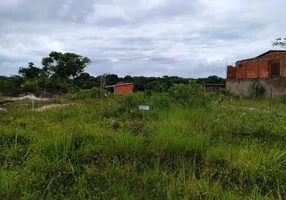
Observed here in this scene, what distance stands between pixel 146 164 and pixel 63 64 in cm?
2881

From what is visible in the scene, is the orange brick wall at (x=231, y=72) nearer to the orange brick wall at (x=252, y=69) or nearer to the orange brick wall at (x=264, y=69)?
the orange brick wall at (x=252, y=69)

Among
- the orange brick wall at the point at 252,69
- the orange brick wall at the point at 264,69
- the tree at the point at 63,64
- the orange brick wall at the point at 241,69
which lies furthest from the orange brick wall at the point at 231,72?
the tree at the point at 63,64

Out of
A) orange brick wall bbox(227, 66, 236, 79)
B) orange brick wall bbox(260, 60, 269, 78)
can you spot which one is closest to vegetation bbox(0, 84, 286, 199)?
orange brick wall bbox(260, 60, 269, 78)

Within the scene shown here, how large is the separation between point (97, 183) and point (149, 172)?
0.58 m

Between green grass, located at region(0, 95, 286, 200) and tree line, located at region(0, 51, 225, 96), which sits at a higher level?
tree line, located at region(0, 51, 225, 96)

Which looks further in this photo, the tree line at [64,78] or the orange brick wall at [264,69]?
the tree line at [64,78]

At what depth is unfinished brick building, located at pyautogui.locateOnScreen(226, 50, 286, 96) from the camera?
16.4 m

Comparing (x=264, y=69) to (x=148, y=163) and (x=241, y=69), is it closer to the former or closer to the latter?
(x=241, y=69)

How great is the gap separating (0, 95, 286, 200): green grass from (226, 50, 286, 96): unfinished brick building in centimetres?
1299

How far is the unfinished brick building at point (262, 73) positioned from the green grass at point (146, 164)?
1299cm

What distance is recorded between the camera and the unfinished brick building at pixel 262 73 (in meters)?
16.4

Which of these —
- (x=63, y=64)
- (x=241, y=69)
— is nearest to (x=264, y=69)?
(x=241, y=69)

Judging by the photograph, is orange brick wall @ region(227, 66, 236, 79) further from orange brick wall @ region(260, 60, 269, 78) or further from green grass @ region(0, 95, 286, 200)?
green grass @ region(0, 95, 286, 200)

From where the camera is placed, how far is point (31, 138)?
325cm
